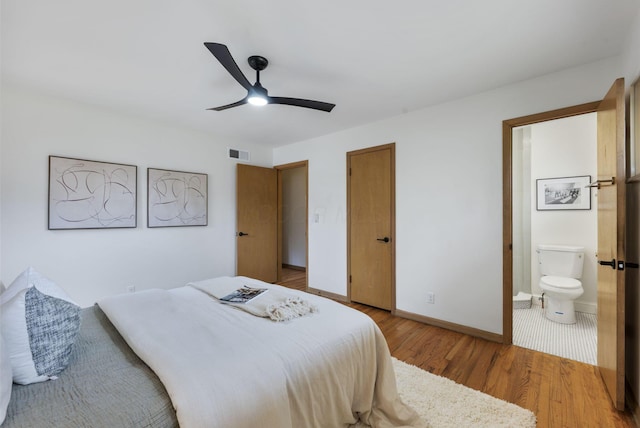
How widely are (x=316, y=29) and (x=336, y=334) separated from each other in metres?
1.90

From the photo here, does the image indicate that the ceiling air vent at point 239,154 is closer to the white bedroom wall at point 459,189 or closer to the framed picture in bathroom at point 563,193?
the white bedroom wall at point 459,189

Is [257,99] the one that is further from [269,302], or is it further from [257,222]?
[257,222]

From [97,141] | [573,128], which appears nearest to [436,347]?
[573,128]

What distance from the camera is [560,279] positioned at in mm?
3141

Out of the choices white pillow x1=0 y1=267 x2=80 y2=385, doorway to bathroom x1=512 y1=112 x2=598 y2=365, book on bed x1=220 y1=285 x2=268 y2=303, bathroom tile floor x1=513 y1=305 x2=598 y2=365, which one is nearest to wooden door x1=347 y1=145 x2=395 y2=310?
bathroom tile floor x1=513 y1=305 x2=598 y2=365

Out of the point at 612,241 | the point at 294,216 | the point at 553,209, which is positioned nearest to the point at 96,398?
the point at 612,241

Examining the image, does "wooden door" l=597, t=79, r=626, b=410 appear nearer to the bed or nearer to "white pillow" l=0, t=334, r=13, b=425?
the bed

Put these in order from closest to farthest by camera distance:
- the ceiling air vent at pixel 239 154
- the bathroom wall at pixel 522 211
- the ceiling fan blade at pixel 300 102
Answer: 1. the ceiling fan blade at pixel 300 102
2. the bathroom wall at pixel 522 211
3. the ceiling air vent at pixel 239 154

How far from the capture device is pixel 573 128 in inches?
134

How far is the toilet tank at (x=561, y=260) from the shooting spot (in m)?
3.24

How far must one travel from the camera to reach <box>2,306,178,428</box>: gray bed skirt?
32.7 inches

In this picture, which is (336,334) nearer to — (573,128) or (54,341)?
(54,341)

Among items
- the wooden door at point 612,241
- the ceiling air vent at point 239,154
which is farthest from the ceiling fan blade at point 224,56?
the ceiling air vent at point 239,154

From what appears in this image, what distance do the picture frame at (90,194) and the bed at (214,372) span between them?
62.5 inches
